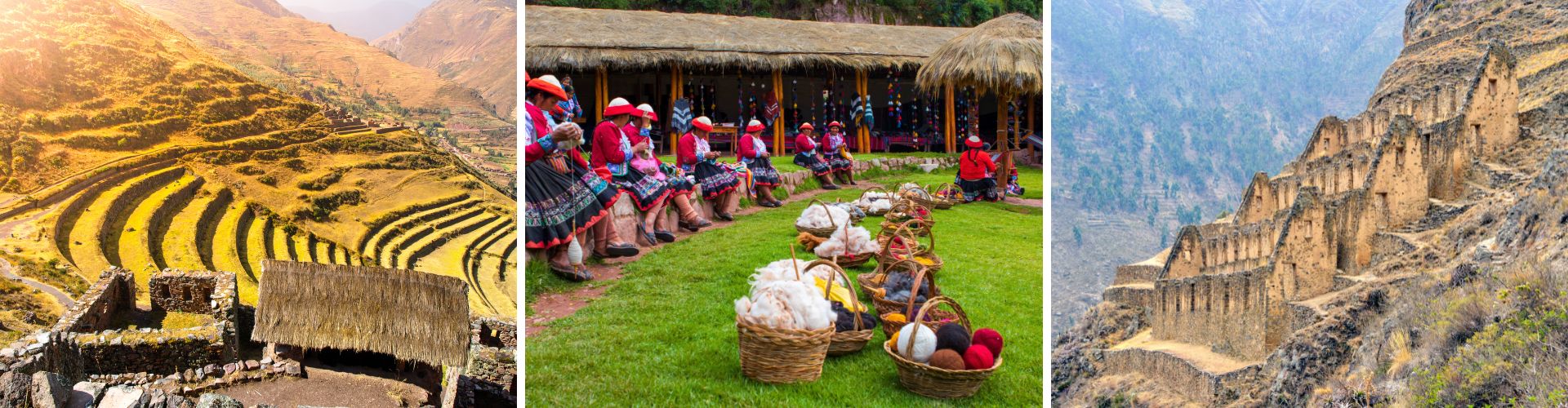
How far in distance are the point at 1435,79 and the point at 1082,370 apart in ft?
40.9

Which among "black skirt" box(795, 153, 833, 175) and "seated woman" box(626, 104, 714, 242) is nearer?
"seated woman" box(626, 104, 714, 242)

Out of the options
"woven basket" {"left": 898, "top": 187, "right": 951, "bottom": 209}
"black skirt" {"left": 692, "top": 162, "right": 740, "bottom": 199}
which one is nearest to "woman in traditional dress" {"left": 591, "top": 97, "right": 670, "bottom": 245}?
"black skirt" {"left": 692, "top": 162, "right": 740, "bottom": 199}

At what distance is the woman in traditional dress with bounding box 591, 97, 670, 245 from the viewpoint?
223 inches

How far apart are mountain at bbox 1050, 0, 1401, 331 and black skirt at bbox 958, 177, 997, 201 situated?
3425 cm

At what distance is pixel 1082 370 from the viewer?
19688mm

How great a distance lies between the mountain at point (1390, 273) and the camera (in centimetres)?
771

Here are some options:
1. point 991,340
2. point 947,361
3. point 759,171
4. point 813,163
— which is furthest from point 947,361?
point 813,163

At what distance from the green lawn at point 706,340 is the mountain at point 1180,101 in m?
38.2

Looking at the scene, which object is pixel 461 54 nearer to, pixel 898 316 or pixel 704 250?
pixel 704 250

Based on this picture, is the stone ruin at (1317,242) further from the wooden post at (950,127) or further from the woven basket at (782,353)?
the woven basket at (782,353)

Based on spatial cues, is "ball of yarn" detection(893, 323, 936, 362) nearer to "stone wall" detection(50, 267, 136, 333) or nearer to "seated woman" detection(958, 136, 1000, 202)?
"seated woman" detection(958, 136, 1000, 202)

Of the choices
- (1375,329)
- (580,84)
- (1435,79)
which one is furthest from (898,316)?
(1435,79)

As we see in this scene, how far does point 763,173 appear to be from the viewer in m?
8.73

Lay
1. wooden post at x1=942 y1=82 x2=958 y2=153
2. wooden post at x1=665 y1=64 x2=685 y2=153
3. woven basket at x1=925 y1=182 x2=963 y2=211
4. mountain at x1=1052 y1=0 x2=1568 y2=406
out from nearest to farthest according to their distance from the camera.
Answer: mountain at x1=1052 y1=0 x2=1568 y2=406, woven basket at x1=925 y1=182 x2=963 y2=211, wooden post at x1=942 y1=82 x2=958 y2=153, wooden post at x1=665 y1=64 x2=685 y2=153
